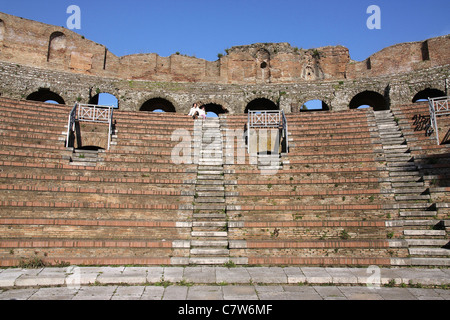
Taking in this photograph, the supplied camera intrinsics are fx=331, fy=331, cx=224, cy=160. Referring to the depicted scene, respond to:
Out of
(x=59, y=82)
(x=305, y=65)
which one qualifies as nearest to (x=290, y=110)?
(x=305, y=65)

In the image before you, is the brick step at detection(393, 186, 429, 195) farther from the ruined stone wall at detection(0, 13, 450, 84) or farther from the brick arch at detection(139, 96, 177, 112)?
the brick arch at detection(139, 96, 177, 112)

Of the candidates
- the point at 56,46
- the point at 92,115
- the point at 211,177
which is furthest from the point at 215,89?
the point at 211,177

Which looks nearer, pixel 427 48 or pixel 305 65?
pixel 427 48

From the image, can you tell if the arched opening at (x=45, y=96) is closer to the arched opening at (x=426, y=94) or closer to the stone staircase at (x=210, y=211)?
the stone staircase at (x=210, y=211)

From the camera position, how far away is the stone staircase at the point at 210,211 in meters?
7.14

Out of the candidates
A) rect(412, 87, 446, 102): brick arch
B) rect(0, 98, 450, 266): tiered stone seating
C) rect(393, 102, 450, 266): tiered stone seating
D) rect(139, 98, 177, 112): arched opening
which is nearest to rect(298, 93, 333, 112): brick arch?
rect(412, 87, 446, 102): brick arch

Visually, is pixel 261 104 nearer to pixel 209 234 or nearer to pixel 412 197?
pixel 412 197

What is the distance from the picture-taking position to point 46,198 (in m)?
8.07

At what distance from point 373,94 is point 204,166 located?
1510 centimetres

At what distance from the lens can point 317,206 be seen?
325 inches

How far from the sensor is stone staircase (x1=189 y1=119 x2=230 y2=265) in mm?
7141

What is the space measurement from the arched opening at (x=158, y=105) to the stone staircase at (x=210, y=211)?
986 centimetres

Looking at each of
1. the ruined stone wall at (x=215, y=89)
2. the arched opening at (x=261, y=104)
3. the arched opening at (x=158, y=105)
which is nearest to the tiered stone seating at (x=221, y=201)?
the ruined stone wall at (x=215, y=89)
